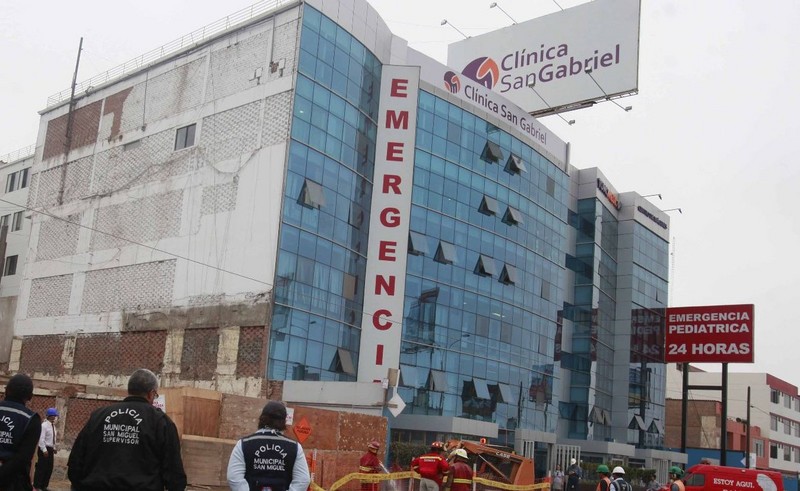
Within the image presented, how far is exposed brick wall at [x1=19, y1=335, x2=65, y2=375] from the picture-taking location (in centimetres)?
4366

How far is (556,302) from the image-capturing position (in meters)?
52.8

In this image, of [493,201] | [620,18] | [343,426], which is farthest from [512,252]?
[343,426]

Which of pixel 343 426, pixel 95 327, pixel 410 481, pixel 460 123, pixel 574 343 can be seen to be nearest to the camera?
pixel 410 481

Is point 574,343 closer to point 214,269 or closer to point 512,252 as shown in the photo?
point 512,252

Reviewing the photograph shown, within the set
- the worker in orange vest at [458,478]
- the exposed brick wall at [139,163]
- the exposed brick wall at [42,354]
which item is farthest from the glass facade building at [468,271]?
the worker in orange vest at [458,478]

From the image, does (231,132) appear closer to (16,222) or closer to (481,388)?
(481,388)

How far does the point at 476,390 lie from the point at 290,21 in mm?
19943

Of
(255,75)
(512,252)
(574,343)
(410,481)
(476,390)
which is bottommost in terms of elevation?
(410,481)

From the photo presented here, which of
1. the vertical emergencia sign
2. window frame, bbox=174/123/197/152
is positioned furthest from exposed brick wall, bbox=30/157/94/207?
the vertical emergencia sign

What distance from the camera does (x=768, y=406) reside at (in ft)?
293

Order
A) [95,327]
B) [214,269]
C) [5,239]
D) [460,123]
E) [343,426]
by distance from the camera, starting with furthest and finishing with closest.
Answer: [5,239], [460,123], [95,327], [214,269], [343,426]

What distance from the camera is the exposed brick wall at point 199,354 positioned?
36.2 metres

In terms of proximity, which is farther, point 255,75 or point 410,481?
point 255,75

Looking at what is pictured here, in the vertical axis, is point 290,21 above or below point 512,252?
above
